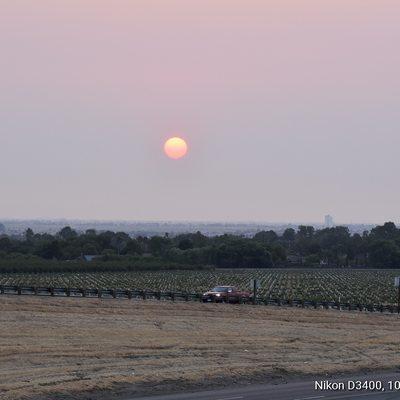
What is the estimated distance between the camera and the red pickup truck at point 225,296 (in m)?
61.1

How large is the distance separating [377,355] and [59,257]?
512 feet

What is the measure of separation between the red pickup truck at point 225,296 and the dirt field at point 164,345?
2905 millimetres

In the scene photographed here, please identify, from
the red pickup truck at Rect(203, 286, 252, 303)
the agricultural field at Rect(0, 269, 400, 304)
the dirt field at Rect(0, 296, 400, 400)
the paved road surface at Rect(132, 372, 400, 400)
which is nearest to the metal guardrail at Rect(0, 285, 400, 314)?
the red pickup truck at Rect(203, 286, 252, 303)

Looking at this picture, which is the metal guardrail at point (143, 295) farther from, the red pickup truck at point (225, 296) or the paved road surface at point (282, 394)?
the paved road surface at point (282, 394)

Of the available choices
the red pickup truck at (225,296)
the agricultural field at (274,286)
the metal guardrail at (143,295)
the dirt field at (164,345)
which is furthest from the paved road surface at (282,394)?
the agricultural field at (274,286)

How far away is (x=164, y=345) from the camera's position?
38031 mm

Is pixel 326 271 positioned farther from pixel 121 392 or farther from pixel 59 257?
pixel 121 392

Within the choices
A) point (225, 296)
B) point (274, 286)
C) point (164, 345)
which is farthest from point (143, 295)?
point (274, 286)

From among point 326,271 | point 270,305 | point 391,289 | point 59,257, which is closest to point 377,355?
point 270,305

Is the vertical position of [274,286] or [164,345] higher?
[274,286]

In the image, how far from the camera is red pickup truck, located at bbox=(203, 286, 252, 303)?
6109 centimetres

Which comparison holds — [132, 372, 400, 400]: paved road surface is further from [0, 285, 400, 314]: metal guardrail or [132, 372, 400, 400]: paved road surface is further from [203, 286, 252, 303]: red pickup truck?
[203, 286, 252, 303]: red pickup truck

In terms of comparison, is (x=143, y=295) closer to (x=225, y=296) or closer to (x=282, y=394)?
(x=225, y=296)

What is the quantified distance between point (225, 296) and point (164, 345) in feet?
76.5
